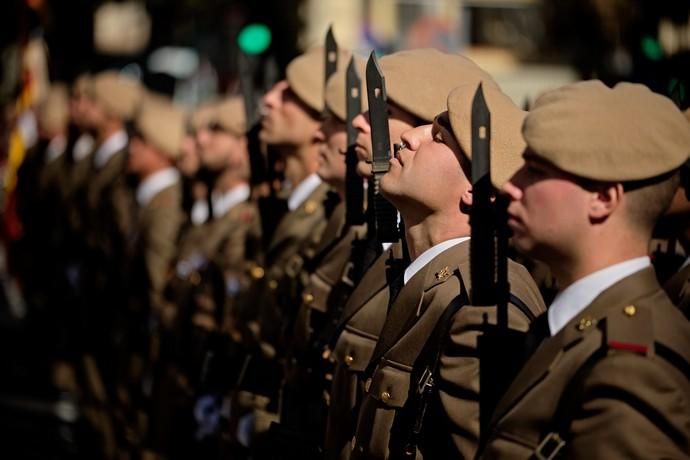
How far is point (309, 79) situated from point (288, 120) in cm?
24

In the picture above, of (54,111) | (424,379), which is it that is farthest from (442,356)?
(54,111)

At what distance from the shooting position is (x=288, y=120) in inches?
301

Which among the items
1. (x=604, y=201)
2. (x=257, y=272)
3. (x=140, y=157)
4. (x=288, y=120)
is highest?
(x=604, y=201)

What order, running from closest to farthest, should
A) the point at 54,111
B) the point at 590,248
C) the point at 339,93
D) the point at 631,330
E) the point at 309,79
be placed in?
the point at 631,330 → the point at 590,248 → the point at 339,93 → the point at 309,79 → the point at 54,111

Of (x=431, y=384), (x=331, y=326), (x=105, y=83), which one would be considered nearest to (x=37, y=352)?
(x=105, y=83)

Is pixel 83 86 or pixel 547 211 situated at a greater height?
pixel 547 211

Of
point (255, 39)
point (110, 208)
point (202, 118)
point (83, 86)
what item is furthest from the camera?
point (83, 86)

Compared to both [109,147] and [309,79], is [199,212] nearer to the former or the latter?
[109,147]

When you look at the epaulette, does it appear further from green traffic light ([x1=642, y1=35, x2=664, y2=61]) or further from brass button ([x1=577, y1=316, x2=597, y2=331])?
green traffic light ([x1=642, y1=35, x2=664, y2=61])

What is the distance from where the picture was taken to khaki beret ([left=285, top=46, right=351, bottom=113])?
7469 mm

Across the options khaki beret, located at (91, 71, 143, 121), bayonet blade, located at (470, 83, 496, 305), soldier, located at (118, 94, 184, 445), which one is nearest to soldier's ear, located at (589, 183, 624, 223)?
bayonet blade, located at (470, 83, 496, 305)

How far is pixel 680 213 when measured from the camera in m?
5.70

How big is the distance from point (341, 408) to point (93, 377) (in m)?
7.59

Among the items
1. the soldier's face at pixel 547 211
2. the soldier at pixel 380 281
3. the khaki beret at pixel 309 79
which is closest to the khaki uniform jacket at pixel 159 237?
the khaki beret at pixel 309 79
